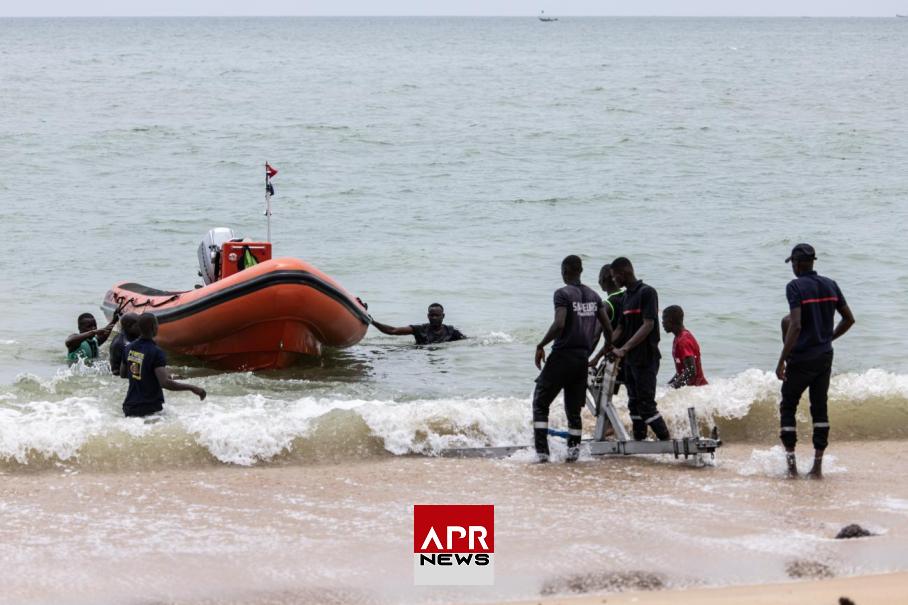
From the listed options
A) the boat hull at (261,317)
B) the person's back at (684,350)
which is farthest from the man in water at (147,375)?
the person's back at (684,350)

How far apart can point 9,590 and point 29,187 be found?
1881cm

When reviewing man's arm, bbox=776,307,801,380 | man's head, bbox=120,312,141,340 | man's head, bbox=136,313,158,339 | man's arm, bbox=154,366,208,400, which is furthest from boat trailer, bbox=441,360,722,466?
man's head, bbox=120,312,141,340

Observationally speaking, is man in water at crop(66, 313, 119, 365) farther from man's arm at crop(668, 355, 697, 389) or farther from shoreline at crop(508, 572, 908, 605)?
shoreline at crop(508, 572, 908, 605)

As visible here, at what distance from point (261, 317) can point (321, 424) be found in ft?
8.15

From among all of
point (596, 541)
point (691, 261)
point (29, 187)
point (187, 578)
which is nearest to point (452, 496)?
point (596, 541)

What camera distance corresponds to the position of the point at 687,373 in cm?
839

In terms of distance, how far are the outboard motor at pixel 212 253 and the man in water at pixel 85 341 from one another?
45.3 inches

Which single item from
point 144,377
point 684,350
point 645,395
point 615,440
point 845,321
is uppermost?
point 845,321

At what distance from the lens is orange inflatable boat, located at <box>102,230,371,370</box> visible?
34.1ft

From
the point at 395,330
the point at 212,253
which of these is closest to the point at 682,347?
the point at 395,330

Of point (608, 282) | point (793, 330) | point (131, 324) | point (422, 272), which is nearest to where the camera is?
point (793, 330)

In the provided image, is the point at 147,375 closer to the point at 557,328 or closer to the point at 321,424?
the point at 321,424

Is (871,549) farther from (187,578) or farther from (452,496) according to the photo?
(187,578)

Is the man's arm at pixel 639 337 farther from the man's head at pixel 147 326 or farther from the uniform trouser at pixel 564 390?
the man's head at pixel 147 326
